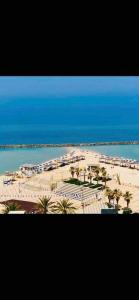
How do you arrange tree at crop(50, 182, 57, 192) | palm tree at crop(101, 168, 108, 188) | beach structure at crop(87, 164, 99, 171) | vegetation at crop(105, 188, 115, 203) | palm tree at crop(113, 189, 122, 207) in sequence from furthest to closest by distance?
beach structure at crop(87, 164, 99, 171) < palm tree at crop(101, 168, 108, 188) < tree at crop(50, 182, 57, 192) < vegetation at crop(105, 188, 115, 203) < palm tree at crop(113, 189, 122, 207)

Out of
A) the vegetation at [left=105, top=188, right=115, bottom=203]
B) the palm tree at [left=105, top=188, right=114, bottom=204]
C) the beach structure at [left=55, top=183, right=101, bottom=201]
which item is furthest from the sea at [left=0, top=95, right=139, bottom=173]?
the vegetation at [left=105, top=188, right=115, bottom=203]

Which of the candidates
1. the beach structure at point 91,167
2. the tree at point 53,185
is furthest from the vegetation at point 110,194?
the beach structure at point 91,167

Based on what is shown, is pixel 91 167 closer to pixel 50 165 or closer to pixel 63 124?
pixel 50 165

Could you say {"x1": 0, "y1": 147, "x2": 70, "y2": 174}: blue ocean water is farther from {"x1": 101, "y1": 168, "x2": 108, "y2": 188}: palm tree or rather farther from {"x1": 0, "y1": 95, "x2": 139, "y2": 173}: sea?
{"x1": 101, "y1": 168, "x2": 108, "y2": 188}: palm tree

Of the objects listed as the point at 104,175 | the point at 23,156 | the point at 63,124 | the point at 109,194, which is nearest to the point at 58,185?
the point at 104,175

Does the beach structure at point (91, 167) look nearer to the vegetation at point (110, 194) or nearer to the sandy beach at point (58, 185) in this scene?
the sandy beach at point (58, 185)
